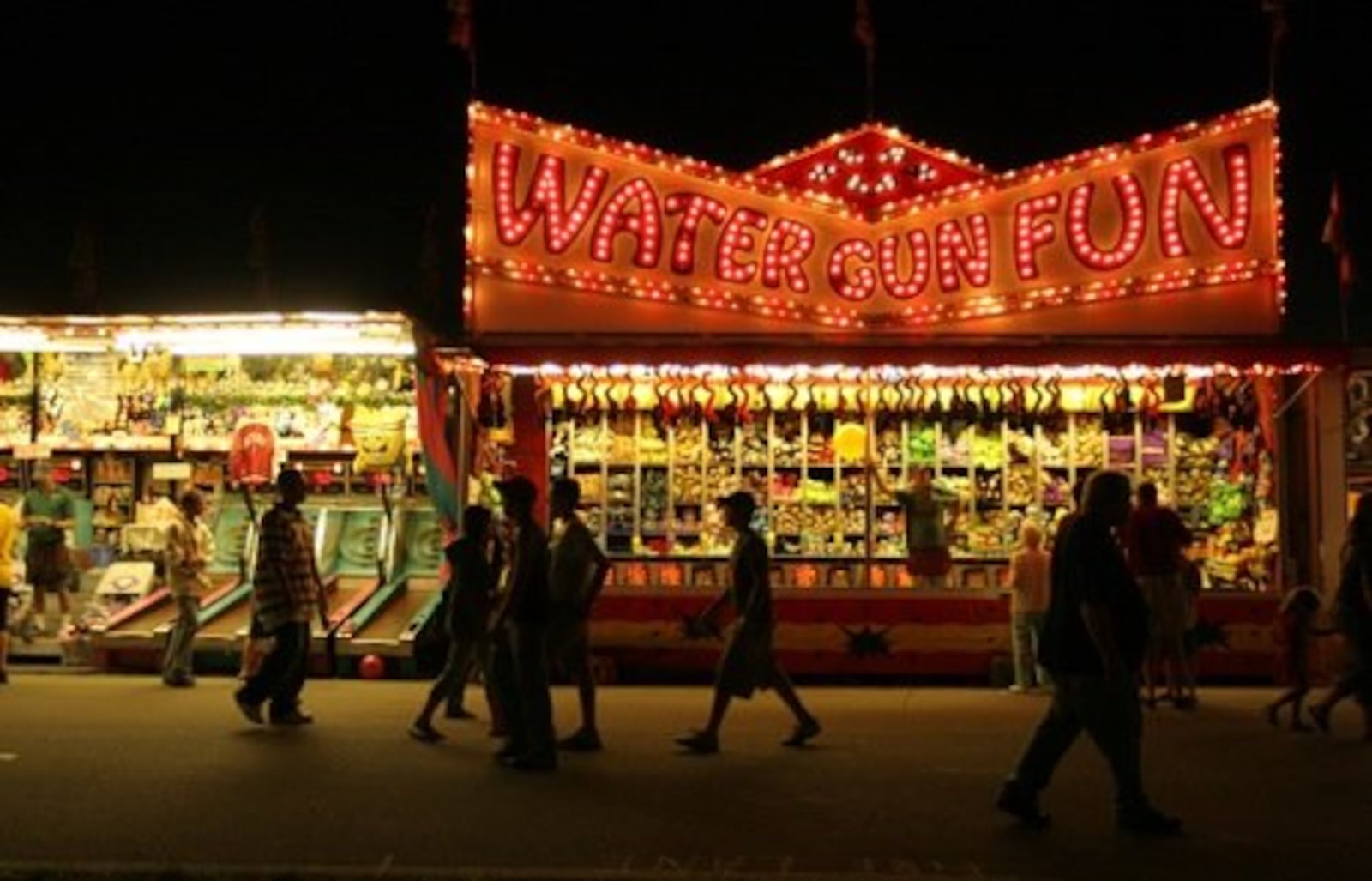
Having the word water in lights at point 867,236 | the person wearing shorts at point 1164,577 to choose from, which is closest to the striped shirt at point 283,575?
the word water in lights at point 867,236

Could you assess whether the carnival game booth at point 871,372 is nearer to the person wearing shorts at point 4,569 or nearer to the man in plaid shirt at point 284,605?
the man in plaid shirt at point 284,605

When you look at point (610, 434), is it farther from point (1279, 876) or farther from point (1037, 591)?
point (1279, 876)

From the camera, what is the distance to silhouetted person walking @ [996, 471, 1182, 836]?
7.88 m

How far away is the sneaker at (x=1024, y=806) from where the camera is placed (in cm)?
824

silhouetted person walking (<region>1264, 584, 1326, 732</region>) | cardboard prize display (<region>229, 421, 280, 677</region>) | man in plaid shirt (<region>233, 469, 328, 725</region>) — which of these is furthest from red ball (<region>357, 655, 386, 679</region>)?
silhouetted person walking (<region>1264, 584, 1326, 732</region>)

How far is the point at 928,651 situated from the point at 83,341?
393 inches

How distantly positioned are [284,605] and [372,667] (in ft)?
12.5

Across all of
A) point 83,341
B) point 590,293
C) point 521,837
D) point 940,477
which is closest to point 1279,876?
point 521,837

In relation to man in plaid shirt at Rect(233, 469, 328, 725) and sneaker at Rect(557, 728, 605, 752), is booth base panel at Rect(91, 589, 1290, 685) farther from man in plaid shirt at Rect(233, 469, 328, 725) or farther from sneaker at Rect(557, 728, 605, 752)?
sneaker at Rect(557, 728, 605, 752)

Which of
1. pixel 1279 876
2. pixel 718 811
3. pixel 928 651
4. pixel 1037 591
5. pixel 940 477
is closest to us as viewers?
pixel 1279 876

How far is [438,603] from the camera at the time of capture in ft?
53.8

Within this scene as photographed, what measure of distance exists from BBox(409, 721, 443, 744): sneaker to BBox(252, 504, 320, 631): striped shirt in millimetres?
1357

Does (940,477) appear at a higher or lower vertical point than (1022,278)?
lower

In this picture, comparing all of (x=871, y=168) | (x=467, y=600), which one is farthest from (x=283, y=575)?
(x=871, y=168)
